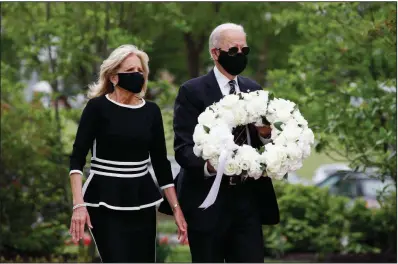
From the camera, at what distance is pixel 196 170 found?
6.65 meters

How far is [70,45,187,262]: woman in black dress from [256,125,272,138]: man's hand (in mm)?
711

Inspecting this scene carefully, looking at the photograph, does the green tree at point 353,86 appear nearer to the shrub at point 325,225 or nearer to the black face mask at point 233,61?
the shrub at point 325,225

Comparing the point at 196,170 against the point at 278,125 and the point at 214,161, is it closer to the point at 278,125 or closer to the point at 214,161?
the point at 214,161

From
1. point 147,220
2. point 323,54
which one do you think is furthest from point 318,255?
point 147,220

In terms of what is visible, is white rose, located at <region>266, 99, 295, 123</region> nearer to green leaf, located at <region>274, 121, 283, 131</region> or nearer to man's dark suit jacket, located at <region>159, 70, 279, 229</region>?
green leaf, located at <region>274, 121, 283, 131</region>

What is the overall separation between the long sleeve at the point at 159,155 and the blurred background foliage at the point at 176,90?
4521mm

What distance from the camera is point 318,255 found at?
15.9m

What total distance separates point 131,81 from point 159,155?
536 mm

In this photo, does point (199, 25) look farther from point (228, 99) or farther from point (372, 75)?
point (228, 99)

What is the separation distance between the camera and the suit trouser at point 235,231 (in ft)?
21.5

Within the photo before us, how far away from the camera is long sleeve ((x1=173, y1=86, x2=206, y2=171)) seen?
6.65 meters

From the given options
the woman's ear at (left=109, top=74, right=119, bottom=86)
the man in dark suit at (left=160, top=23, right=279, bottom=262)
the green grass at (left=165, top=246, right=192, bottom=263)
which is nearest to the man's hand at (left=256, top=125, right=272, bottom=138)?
the man in dark suit at (left=160, top=23, right=279, bottom=262)

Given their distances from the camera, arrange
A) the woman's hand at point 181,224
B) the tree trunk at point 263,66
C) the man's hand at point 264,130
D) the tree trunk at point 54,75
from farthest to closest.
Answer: the tree trunk at point 263,66, the tree trunk at point 54,75, the woman's hand at point 181,224, the man's hand at point 264,130

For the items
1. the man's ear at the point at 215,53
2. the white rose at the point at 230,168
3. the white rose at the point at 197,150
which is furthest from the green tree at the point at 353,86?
the white rose at the point at 230,168
